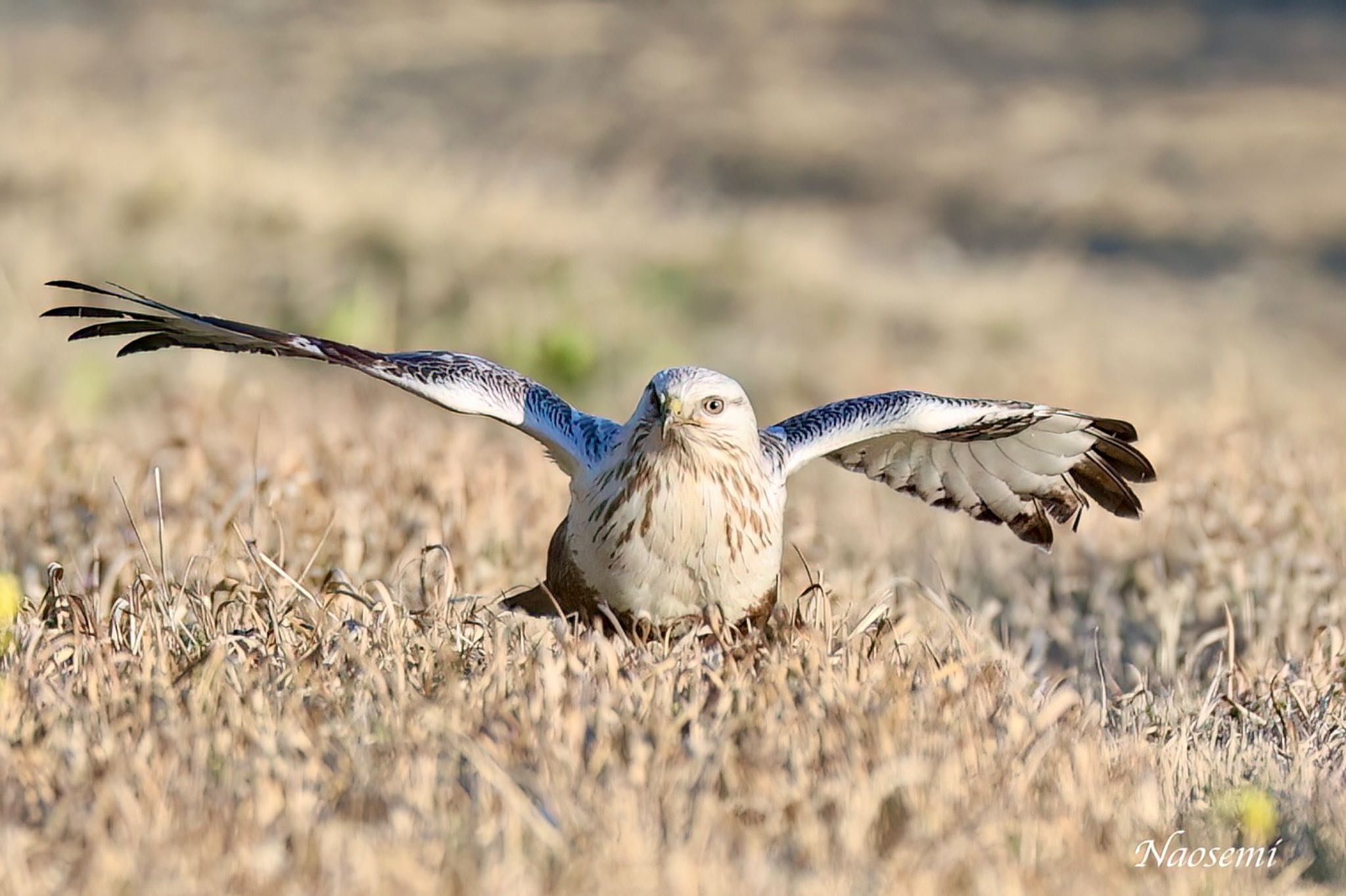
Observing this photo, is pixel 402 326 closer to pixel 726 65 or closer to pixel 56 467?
pixel 56 467

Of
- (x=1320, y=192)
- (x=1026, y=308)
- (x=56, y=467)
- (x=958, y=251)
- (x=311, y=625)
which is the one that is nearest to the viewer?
(x=311, y=625)

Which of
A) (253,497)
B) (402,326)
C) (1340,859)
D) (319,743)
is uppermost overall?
(402,326)

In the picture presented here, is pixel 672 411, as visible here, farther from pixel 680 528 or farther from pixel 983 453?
pixel 983 453

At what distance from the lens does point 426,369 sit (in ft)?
13.4

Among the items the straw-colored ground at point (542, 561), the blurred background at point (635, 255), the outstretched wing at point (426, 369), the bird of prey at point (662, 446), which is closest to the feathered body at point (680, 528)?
the bird of prey at point (662, 446)

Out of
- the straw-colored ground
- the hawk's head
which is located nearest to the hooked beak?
the hawk's head

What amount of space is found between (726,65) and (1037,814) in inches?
997

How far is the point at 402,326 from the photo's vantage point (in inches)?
388

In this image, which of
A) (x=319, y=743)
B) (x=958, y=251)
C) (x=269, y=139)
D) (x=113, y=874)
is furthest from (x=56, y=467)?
(x=958, y=251)

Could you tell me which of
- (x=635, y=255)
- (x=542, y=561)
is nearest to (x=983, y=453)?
(x=542, y=561)

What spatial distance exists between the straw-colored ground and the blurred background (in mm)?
42

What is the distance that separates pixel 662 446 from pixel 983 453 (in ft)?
4.03

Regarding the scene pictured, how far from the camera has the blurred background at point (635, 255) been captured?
5906 millimetres

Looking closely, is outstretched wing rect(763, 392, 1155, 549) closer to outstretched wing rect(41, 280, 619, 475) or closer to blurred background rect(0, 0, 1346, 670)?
blurred background rect(0, 0, 1346, 670)
